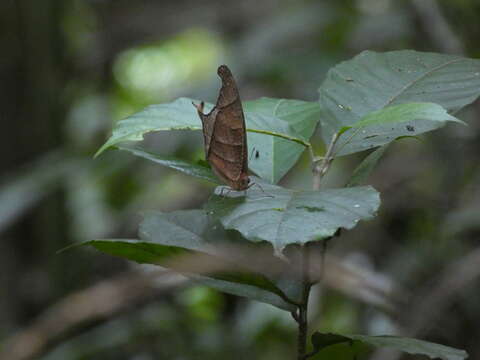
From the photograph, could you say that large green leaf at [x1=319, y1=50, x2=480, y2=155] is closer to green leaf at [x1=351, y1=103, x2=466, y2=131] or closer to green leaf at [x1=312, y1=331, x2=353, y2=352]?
green leaf at [x1=351, y1=103, x2=466, y2=131]

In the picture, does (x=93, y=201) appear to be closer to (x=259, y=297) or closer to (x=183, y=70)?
(x=183, y=70)

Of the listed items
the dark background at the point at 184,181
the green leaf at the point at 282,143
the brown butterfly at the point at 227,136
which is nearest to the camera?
the brown butterfly at the point at 227,136

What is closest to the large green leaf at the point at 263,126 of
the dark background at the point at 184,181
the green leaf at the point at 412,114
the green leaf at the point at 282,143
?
the green leaf at the point at 282,143

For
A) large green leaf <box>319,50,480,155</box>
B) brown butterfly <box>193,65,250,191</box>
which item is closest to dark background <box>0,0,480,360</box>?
large green leaf <box>319,50,480,155</box>

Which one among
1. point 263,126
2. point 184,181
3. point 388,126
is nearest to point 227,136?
point 263,126

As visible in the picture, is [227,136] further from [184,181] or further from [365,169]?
[184,181]

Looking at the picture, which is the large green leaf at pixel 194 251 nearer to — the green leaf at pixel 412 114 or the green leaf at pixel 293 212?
the green leaf at pixel 293 212

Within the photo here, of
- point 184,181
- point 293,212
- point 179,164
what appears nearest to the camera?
point 293,212
